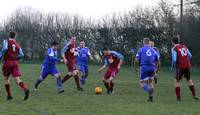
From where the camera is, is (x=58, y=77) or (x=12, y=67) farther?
(x=58, y=77)

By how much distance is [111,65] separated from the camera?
19.6m

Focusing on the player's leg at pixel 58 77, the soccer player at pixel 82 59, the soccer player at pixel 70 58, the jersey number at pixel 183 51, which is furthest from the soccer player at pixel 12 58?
the soccer player at pixel 82 59

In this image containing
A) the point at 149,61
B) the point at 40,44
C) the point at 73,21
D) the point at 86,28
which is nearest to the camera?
the point at 149,61

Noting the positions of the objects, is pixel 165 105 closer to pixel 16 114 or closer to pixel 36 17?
pixel 16 114

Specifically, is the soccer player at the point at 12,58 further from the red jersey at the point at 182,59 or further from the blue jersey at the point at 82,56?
the blue jersey at the point at 82,56

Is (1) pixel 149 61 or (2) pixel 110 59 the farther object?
Answer: (2) pixel 110 59

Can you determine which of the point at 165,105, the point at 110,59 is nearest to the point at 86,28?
the point at 110,59

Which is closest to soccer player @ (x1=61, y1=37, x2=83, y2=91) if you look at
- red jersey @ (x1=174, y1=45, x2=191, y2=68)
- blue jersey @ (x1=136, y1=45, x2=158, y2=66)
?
blue jersey @ (x1=136, y1=45, x2=158, y2=66)

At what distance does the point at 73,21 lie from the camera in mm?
77438

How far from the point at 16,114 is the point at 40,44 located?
60.3 metres

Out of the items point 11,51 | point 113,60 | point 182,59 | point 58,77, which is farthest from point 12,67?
point 182,59

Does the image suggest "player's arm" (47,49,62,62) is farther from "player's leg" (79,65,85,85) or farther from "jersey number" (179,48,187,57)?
"jersey number" (179,48,187,57)

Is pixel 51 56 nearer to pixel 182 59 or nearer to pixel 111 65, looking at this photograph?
pixel 111 65

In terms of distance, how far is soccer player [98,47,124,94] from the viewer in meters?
19.2
